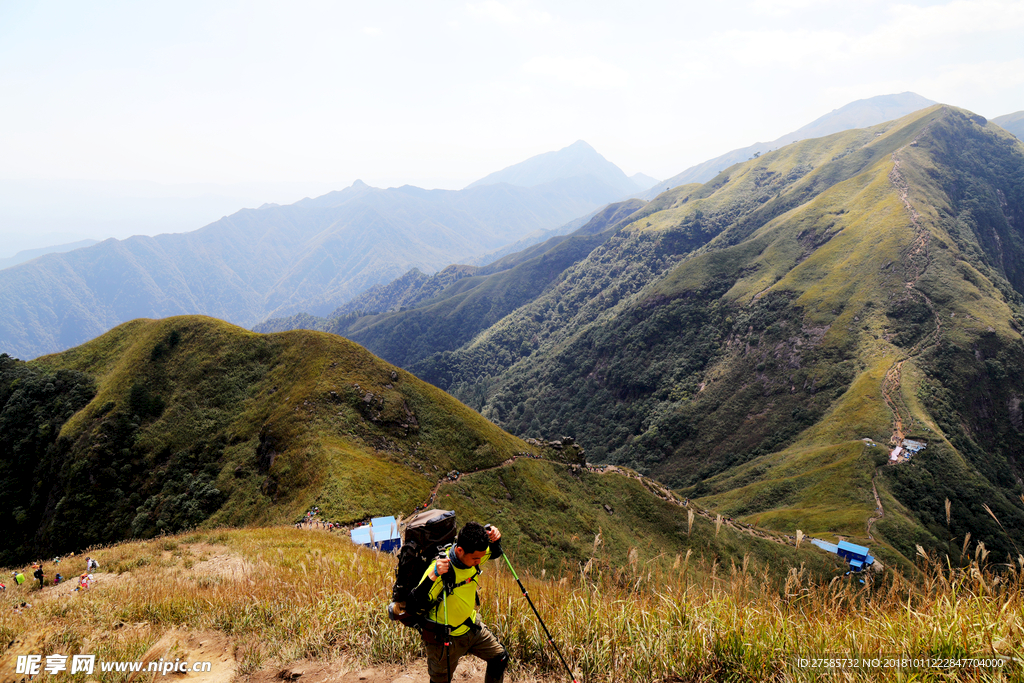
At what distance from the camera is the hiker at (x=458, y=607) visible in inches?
201

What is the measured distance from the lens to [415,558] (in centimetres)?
534

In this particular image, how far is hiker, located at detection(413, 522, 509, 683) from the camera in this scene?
5105 millimetres

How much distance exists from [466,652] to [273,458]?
163 feet

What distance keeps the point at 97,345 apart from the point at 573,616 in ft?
343

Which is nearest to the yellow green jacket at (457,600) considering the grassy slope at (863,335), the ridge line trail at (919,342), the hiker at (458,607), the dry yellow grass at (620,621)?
the hiker at (458,607)

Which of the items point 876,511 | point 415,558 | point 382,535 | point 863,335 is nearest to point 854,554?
point 876,511

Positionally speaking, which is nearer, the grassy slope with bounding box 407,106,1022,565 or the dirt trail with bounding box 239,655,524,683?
the dirt trail with bounding box 239,655,524,683

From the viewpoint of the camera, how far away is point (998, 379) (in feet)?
349

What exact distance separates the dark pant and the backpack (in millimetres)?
408

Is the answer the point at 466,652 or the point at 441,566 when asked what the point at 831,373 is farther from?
the point at 441,566

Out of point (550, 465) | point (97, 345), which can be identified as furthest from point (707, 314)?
point (97, 345)

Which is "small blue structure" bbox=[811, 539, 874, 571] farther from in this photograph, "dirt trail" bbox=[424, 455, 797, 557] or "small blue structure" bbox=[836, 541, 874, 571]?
"dirt trail" bbox=[424, 455, 797, 557]

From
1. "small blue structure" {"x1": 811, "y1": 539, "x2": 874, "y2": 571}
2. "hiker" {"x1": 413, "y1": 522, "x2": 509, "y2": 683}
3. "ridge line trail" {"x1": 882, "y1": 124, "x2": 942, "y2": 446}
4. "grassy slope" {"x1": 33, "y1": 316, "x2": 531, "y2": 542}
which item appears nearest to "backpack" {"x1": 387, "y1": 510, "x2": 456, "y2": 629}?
"hiker" {"x1": 413, "y1": 522, "x2": 509, "y2": 683}

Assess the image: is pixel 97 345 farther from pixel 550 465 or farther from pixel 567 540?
pixel 567 540
